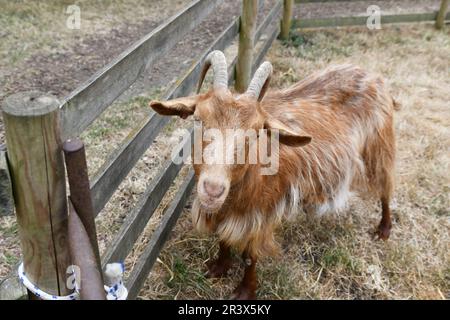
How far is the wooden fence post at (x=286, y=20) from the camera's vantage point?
25.2ft

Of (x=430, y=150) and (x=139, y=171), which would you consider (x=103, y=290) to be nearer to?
(x=139, y=171)

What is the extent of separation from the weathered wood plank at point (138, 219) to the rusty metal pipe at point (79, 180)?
71 cm

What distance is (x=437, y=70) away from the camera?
7.37 m

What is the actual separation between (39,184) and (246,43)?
385cm

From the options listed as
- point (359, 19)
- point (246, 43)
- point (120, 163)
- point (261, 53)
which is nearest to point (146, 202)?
point (120, 163)

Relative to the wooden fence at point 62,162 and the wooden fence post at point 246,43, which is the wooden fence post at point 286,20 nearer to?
the wooden fence post at point 246,43

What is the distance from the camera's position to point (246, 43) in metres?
5.02

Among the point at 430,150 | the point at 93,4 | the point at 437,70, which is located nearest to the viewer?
the point at 430,150

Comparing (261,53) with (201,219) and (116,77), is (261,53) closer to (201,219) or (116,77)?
(201,219)

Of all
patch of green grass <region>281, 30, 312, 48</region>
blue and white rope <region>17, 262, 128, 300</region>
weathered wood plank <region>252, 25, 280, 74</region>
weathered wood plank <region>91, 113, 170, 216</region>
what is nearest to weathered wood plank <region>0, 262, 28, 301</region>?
blue and white rope <region>17, 262, 128, 300</region>

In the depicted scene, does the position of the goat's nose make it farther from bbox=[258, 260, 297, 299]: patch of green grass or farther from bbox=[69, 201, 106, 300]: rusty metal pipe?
bbox=[258, 260, 297, 299]: patch of green grass

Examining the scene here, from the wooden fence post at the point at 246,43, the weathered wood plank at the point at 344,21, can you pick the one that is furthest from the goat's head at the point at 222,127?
the weathered wood plank at the point at 344,21
